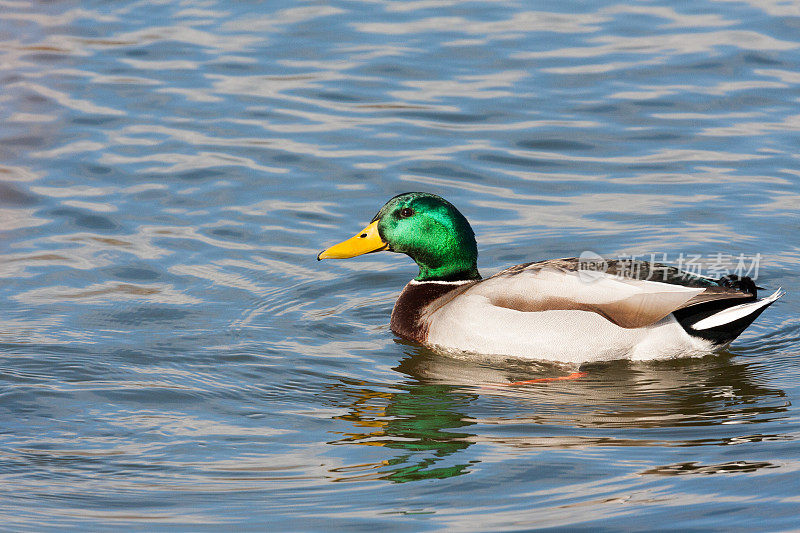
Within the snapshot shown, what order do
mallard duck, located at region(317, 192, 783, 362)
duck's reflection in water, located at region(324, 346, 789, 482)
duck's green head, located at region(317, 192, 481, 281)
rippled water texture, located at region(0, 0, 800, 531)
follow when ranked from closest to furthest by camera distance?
rippled water texture, located at region(0, 0, 800, 531) → duck's reflection in water, located at region(324, 346, 789, 482) → mallard duck, located at region(317, 192, 783, 362) → duck's green head, located at region(317, 192, 481, 281)

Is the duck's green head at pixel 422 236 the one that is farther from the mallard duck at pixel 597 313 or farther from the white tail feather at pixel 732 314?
the white tail feather at pixel 732 314

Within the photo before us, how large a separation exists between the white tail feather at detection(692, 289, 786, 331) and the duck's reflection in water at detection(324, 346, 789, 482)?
11.9 inches

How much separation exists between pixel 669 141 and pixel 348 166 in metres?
2.78

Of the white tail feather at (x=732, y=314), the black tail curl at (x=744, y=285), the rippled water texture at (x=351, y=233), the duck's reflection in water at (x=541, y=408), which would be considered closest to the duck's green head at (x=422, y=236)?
the rippled water texture at (x=351, y=233)

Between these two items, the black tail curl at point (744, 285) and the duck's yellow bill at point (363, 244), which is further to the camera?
the duck's yellow bill at point (363, 244)

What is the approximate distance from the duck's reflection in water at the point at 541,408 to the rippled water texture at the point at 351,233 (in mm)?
24

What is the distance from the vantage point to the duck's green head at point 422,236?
313 inches

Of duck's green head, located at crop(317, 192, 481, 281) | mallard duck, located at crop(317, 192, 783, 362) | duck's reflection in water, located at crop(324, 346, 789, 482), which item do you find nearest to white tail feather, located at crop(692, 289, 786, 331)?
mallard duck, located at crop(317, 192, 783, 362)

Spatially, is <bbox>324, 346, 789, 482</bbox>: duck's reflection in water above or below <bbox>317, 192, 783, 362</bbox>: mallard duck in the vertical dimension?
below

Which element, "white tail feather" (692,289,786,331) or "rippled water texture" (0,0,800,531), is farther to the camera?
"white tail feather" (692,289,786,331)

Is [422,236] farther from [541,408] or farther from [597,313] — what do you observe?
[541,408]

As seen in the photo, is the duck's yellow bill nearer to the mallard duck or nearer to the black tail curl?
the mallard duck

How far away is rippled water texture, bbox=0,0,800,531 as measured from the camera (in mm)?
5473

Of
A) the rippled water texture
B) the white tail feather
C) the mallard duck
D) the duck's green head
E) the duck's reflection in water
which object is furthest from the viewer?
the duck's green head
